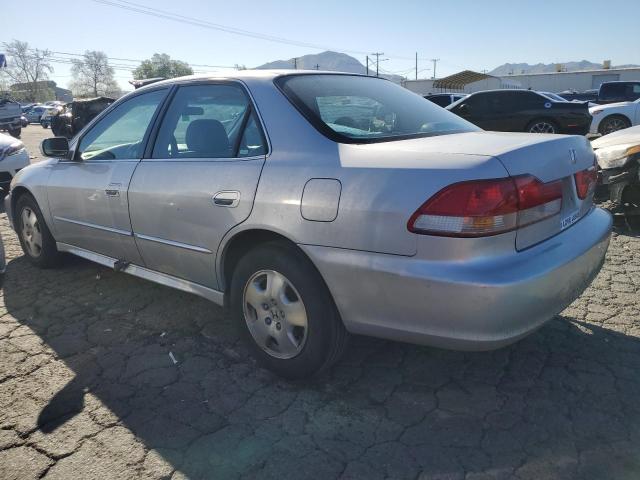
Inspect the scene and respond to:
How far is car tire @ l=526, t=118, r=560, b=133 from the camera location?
1236 cm

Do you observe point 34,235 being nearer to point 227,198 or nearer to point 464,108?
point 227,198

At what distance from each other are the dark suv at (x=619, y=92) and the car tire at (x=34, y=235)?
19.0 metres

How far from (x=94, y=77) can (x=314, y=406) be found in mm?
100565

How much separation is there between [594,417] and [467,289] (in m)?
0.99

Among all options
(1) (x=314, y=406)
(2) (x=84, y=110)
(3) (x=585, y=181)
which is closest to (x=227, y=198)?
(1) (x=314, y=406)

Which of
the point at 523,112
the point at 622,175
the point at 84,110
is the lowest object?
the point at 622,175

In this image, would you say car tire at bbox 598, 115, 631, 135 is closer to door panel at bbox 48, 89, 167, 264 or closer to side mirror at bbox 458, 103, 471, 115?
side mirror at bbox 458, 103, 471, 115

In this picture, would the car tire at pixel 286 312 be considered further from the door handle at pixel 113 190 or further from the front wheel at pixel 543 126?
the front wheel at pixel 543 126

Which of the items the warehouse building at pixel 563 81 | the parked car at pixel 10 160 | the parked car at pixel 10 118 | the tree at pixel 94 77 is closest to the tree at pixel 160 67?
the tree at pixel 94 77

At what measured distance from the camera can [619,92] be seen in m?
18.0

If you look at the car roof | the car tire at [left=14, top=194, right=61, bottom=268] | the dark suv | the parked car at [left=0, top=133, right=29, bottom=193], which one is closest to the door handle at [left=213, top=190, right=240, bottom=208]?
the car roof

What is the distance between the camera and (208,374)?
2.86m

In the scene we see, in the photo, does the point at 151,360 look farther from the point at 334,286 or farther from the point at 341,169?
the point at 341,169

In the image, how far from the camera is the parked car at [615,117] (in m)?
13.7
